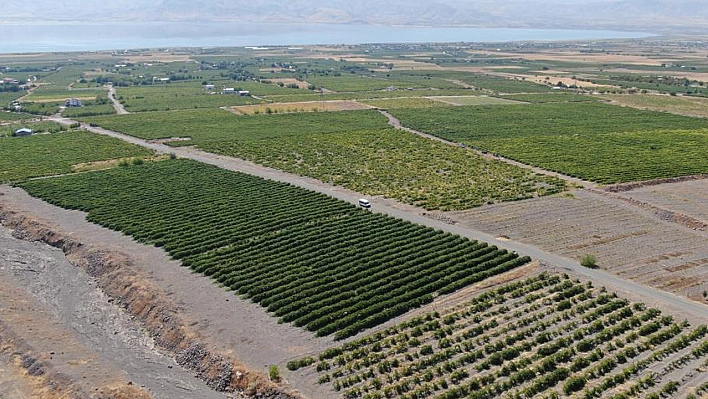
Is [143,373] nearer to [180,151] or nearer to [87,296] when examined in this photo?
[87,296]

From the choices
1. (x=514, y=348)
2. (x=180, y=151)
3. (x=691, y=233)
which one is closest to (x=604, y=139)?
(x=691, y=233)

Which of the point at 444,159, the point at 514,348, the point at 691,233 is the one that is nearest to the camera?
the point at 514,348

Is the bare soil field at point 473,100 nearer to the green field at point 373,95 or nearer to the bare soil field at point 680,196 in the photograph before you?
the green field at point 373,95

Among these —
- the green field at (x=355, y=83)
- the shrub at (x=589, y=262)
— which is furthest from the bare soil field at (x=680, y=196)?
the green field at (x=355, y=83)

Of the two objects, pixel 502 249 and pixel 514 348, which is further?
pixel 502 249

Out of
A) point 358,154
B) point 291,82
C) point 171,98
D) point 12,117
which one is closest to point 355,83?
point 291,82

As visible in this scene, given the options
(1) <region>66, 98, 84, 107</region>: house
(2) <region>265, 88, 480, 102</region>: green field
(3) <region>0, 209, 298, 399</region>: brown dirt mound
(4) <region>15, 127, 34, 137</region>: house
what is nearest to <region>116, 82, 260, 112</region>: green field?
(2) <region>265, 88, 480, 102</region>: green field

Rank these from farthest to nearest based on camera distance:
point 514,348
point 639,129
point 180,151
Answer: point 639,129, point 180,151, point 514,348

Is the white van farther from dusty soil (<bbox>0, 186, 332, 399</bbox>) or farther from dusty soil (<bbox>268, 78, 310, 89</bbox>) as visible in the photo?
dusty soil (<bbox>268, 78, 310, 89</bbox>)
